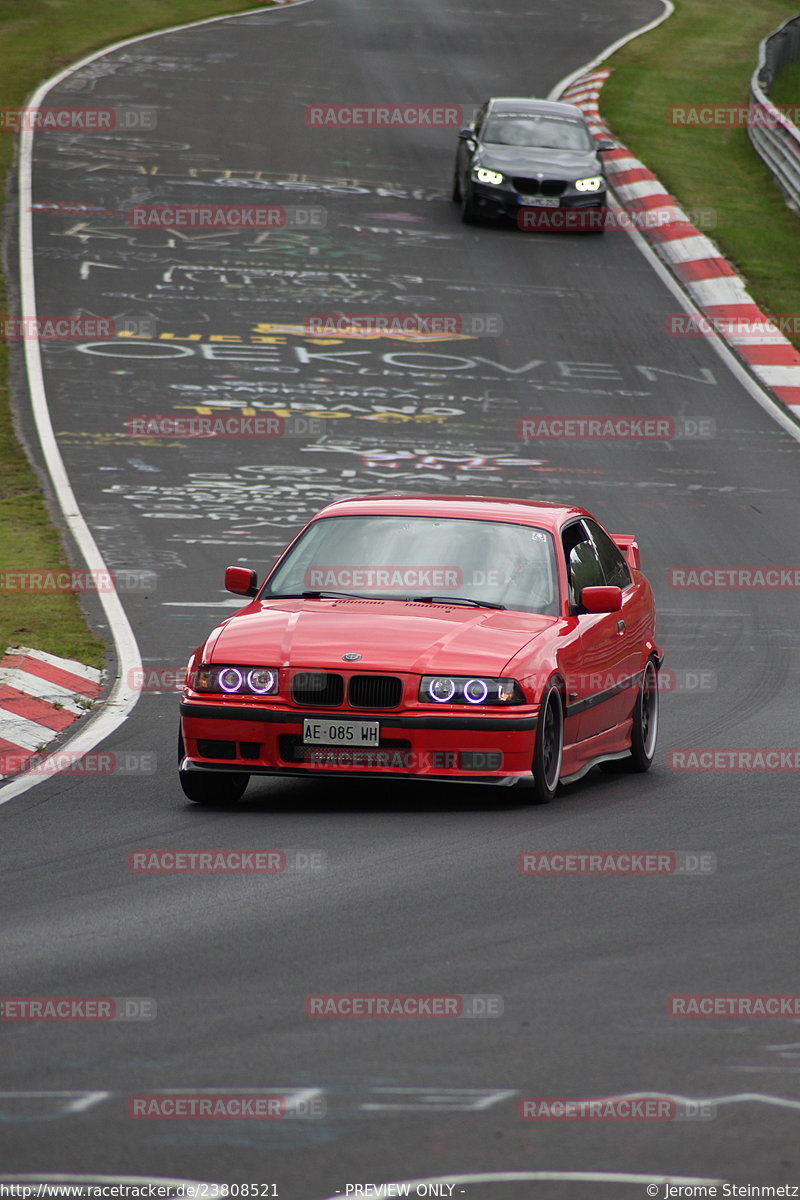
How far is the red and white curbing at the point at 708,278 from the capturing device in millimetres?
23750

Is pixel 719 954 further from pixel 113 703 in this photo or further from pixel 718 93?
pixel 718 93

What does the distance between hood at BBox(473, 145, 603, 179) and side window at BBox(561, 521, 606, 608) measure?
19.3m

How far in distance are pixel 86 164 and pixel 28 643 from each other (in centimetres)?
2160

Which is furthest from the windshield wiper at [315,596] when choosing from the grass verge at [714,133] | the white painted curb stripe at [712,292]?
the grass verge at [714,133]

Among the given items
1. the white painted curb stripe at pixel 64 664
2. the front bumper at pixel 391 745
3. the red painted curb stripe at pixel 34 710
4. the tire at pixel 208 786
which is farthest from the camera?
the white painted curb stripe at pixel 64 664

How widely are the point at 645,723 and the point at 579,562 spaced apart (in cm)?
108

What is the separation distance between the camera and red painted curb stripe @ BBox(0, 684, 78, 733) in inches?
432

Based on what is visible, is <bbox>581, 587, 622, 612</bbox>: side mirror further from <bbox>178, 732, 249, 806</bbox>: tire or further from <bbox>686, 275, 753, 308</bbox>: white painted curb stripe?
<bbox>686, 275, 753, 308</bbox>: white painted curb stripe

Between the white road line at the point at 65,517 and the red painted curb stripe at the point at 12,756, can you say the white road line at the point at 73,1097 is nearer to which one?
the white road line at the point at 65,517

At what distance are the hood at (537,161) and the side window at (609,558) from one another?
1872cm

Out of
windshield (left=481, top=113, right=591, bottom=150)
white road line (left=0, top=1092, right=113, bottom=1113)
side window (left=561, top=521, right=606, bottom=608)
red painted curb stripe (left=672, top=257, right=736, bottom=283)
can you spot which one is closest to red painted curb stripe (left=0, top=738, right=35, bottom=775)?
side window (left=561, top=521, right=606, bottom=608)

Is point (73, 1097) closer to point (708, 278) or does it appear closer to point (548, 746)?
point (548, 746)

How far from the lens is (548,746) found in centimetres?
916

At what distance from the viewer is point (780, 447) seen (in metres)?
20.6
